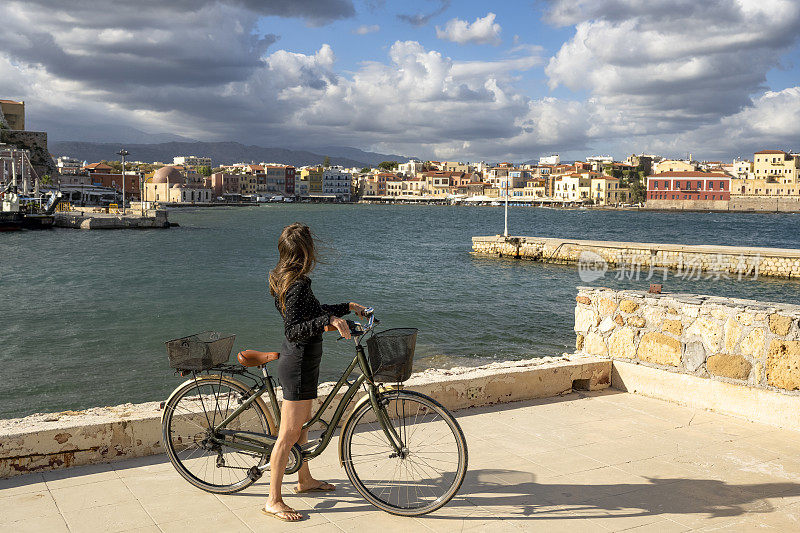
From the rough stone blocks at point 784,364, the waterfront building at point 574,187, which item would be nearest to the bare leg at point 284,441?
the rough stone blocks at point 784,364

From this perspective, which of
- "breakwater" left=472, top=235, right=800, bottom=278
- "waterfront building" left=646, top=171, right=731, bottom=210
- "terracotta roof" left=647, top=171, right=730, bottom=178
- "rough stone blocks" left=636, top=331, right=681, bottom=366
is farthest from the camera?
"terracotta roof" left=647, top=171, right=730, bottom=178

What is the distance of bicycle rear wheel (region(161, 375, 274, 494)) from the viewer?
3.85 m

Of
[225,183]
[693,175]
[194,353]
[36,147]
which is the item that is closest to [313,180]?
[225,183]

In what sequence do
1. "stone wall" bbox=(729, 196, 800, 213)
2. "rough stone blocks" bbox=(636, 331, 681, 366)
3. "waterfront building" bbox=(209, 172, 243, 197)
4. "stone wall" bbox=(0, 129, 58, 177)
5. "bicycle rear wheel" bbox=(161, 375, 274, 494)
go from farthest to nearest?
"waterfront building" bbox=(209, 172, 243, 197) < "stone wall" bbox=(729, 196, 800, 213) < "stone wall" bbox=(0, 129, 58, 177) < "rough stone blocks" bbox=(636, 331, 681, 366) < "bicycle rear wheel" bbox=(161, 375, 274, 494)

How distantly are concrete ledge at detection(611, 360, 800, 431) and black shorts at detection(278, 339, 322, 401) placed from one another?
3442mm

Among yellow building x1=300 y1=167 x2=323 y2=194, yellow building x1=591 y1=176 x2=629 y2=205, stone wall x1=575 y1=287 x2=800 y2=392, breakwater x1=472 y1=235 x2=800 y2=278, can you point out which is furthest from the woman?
yellow building x1=300 y1=167 x2=323 y2=194

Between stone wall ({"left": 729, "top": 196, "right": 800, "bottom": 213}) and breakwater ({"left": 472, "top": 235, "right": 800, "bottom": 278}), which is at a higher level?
stone wall ({"left": 729, "top": 196, "right": 800, "bottom": 213})

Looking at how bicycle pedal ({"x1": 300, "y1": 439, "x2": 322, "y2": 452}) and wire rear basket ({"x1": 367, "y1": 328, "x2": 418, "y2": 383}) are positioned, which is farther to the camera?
bicycle pedal ({"x1": 300, "y1": 439, "x2": 322, "y2": 452})

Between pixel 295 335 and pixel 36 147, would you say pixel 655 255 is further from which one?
pixel 36 147

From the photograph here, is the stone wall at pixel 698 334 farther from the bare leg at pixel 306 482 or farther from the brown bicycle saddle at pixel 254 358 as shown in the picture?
the brown bicycle saddle at pixel 254 358

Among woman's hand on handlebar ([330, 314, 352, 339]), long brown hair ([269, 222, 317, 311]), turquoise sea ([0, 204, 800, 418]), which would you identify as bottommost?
turquoise sea ([0, 204, 800, 418])

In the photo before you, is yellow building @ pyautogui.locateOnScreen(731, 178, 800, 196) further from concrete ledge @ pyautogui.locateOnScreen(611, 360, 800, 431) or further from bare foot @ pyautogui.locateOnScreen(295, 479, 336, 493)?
bare foot @ pyautogui.locateOnScreen(295, 479, 336, 493)

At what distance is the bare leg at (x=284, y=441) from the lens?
140 inches

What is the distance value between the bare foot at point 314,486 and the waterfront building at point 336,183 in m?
193
